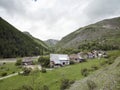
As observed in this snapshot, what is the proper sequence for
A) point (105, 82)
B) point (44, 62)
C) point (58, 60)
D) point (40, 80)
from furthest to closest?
point (44, 62) → point (58, 60) → point (40, 80) → point (105, 82)

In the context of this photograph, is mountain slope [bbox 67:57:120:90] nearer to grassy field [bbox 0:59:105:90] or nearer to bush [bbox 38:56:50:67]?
grassy field [bbox 0:59:105:90]

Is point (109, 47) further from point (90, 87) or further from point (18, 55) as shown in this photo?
point (90, 87)

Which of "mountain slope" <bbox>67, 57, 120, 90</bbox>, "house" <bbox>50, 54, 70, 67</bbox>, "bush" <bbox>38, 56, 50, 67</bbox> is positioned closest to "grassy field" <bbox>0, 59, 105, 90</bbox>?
"mountain slope" <bbox>67, 57, 120, 90</bbox>

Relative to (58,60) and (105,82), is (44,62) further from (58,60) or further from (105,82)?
(105,82)

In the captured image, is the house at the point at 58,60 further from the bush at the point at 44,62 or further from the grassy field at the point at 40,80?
the grassy field at the point at 40,80

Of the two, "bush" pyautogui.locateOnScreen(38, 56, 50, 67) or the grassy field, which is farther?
"bush" pyautogui.locateOnScreen(38, 56, 50, 67)

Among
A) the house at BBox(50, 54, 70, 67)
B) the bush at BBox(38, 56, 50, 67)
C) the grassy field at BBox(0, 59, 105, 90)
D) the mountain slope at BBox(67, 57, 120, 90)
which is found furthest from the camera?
the bush at BBox(38, 56, 50, 67)

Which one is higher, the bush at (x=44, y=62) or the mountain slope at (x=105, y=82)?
the bush at (x=44, y=62)

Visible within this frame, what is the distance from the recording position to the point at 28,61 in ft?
411

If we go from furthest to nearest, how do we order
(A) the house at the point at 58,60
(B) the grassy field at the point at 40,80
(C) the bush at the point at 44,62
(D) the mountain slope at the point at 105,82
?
(C) the bush at the point at 44,62
(A) the house at the point at 58,60
(B) the grassy field at the point at 40,80
(D) the mountain slope at the point at 105,82

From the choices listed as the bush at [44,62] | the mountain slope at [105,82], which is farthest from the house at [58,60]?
the mountain slope at [105,82]

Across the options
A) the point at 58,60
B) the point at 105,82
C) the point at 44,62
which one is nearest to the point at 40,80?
the point at 105,82

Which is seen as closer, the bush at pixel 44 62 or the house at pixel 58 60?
the house at pixel 58 60

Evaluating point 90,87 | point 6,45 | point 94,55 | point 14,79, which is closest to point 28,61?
point 94,55
